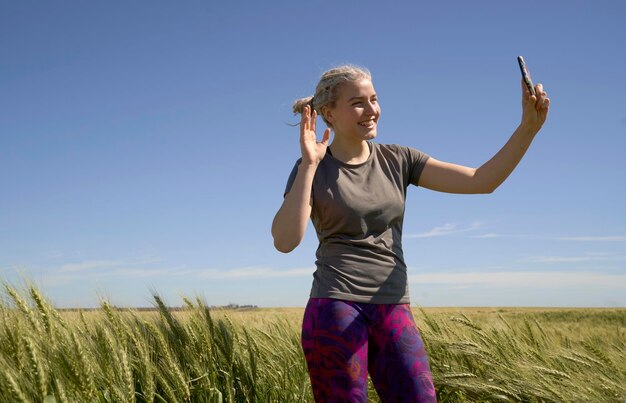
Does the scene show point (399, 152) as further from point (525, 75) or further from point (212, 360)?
point (212, 360)

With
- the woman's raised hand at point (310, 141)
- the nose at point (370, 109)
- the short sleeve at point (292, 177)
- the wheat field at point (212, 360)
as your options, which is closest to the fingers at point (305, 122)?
the woman's raised hand at point (310, 141)

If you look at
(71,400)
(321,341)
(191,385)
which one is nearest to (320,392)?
(321,341)

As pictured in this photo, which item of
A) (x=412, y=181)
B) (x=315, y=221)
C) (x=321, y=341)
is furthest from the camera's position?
(x=412, y=181)

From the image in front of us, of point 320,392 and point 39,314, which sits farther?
point 39,314

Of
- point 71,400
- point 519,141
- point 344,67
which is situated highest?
Result: point 344,67

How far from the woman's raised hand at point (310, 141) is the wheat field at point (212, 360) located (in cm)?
97

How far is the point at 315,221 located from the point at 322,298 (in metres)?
0.33

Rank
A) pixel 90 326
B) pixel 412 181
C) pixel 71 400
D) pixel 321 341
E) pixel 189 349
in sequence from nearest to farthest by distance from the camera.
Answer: pixel 71 400 < pixel 321 341 < pixel 412 181 < pixel 90 326 < pixel 189 349

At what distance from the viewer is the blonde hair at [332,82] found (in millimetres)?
2379

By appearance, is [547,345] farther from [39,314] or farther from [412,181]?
[39,314]

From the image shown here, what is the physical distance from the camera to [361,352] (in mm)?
2066

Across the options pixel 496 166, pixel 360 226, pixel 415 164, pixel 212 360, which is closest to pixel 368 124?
pixel 415 164

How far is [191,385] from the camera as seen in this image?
293 cm

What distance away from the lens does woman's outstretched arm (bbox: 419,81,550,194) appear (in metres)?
2.38
